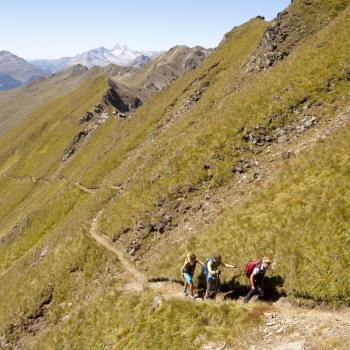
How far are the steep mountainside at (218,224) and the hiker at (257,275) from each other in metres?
0.88

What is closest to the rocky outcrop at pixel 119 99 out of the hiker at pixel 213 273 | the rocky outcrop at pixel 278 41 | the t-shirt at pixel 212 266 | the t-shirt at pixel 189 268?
the rocky outcrop at pixel 278 41

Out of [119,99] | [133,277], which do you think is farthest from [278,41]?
[119,99]

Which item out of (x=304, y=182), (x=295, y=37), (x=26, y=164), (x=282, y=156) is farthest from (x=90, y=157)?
(x=304, y=182)

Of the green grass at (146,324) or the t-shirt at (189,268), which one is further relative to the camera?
the t-shirt at (189,268)

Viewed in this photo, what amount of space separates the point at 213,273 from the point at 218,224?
8.47 metres

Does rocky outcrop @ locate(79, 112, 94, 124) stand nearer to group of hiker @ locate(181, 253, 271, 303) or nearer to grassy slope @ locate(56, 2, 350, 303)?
grassy slope @ locate(56, 2, 350, 303)

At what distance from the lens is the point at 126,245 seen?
44.8 metres

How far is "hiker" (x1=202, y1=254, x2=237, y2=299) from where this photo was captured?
26766mm

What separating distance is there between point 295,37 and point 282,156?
3214cm

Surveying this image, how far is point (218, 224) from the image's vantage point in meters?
35.0

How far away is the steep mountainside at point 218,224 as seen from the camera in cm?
2442

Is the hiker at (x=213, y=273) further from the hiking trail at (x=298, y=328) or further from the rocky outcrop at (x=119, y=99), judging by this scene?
the rocky outcrop at (x=119, y=99)

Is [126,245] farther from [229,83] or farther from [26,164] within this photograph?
[26,164]

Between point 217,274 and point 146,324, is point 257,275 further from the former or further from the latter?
point 146,324
